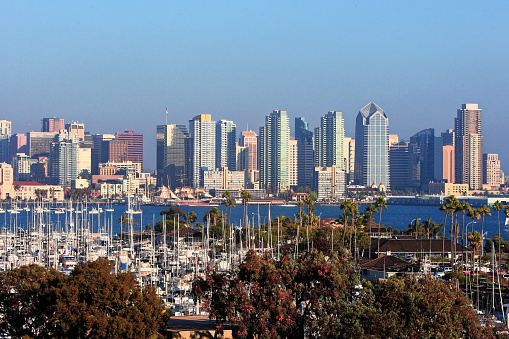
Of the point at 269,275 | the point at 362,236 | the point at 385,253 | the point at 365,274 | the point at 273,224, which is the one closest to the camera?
the point at 269,275

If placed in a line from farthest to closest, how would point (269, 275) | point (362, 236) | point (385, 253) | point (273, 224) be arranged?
point (273, 224) → point (362, 236) → point (385, 253) → point (269, 275)

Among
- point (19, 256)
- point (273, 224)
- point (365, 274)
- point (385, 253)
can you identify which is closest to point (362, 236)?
point (385, 253)

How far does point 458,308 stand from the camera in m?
22.1

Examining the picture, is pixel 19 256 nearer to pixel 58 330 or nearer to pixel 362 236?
pixel 362 236

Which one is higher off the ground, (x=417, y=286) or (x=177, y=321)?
(x=417, y=286)

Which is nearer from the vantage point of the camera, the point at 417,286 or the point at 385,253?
the point at 417,286

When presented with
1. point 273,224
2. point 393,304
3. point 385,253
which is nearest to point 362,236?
point 385,253

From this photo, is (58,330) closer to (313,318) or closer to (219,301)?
(219,301)

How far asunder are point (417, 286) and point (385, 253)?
120ft

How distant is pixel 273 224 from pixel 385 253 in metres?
26.2

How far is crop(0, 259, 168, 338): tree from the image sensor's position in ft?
72.8

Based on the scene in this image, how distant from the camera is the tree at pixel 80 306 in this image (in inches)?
874

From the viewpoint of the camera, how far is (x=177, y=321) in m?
27.1

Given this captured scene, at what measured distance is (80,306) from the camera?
22.4 meters
